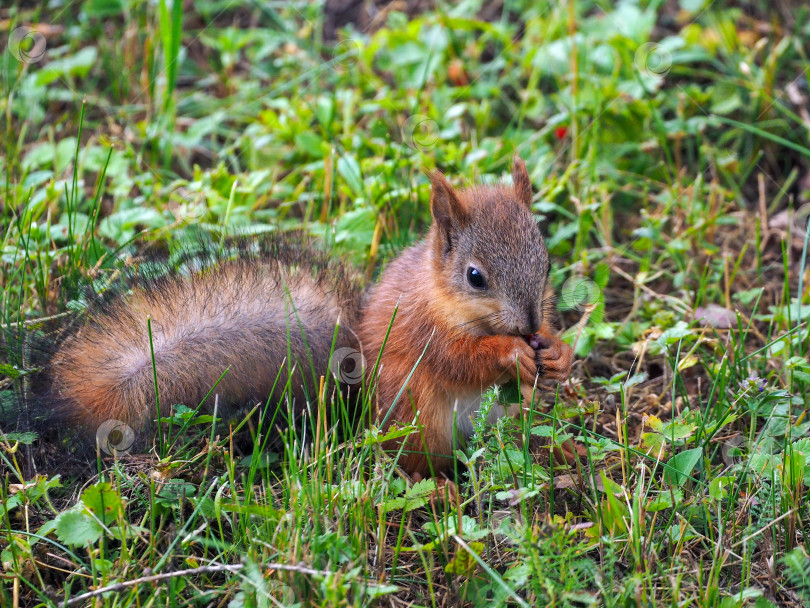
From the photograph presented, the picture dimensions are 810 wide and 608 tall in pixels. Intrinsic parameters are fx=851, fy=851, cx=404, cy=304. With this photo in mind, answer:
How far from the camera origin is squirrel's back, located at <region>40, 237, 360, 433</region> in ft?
6.78

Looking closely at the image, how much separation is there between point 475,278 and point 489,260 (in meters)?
0.06

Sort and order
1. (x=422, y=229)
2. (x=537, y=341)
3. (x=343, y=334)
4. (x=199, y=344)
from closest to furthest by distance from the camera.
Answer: (x=199, y=344), (x=537, y=341), (x=343, y=334), (x=422, y=229)

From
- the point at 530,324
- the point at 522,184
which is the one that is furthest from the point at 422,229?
the point at 530,324

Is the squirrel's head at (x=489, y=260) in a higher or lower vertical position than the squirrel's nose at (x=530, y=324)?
higher

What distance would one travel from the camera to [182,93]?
3908mm

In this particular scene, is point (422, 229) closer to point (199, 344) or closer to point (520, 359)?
point (520, 359)

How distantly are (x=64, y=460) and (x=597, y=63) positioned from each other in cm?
261

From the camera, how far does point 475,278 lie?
220 cm

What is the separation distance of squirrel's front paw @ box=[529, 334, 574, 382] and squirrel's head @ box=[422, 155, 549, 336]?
77mm

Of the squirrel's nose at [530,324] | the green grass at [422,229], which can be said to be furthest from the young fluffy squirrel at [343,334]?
the green grass at [422,229]

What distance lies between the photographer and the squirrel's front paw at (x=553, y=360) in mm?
2172

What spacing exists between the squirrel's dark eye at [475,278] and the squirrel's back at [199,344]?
1.29 feet

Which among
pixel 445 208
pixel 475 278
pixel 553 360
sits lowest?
pixel 553 360

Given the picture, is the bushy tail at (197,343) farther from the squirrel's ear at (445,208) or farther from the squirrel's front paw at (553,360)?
the squirrel's front paw at (553,360)
